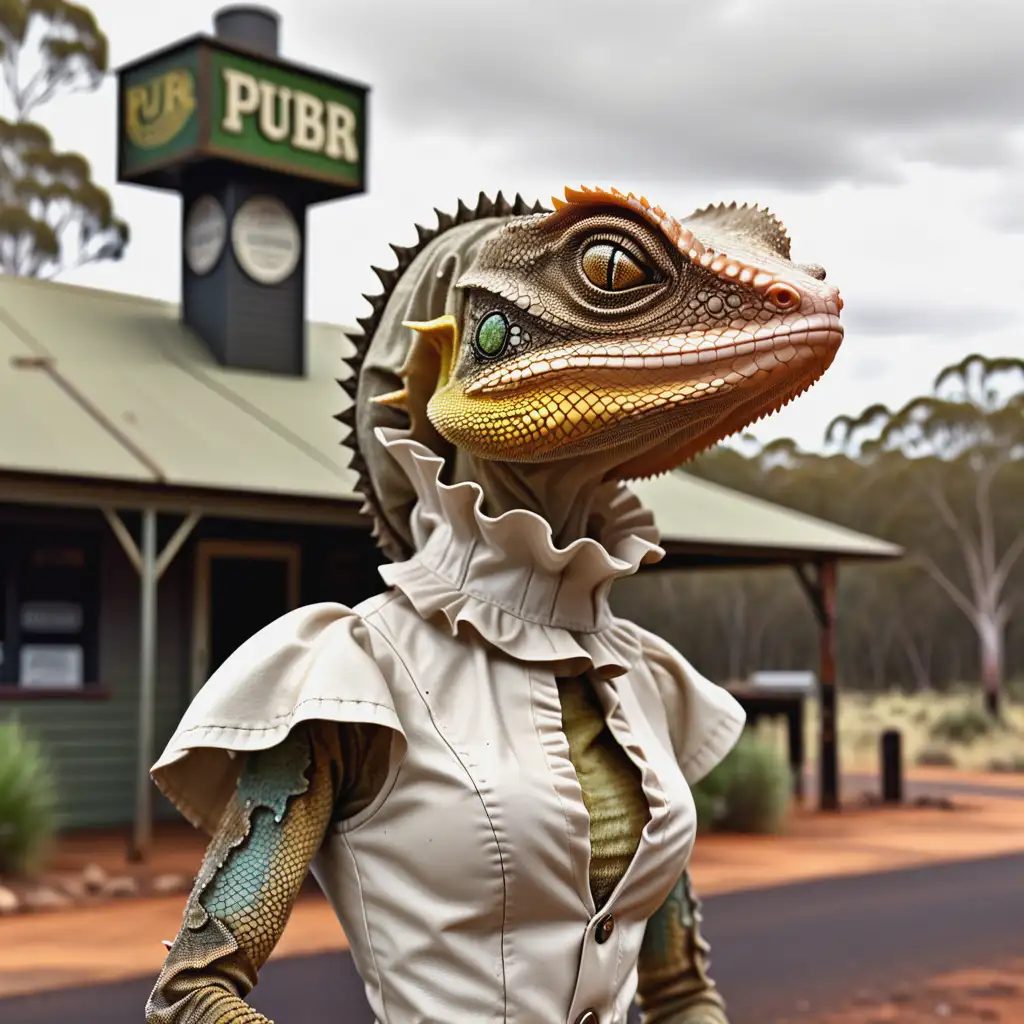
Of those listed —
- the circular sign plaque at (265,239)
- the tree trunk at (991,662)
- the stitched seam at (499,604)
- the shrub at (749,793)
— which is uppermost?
the circular sign plaque at (265,239)

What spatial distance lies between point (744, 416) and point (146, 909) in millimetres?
8301

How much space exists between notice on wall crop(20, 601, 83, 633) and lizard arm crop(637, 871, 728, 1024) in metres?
11.5

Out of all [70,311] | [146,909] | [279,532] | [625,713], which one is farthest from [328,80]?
[625,713]

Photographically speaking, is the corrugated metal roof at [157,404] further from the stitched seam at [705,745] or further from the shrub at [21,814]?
the stitched seam at [705,745]

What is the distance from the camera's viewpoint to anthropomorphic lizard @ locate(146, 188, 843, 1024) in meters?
1.86

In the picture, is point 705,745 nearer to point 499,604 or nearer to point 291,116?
point 499,604

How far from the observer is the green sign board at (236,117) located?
14.6m

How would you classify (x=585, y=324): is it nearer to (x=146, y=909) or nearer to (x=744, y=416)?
(x=744, y=416)

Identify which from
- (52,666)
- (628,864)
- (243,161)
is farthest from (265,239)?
(628,864)

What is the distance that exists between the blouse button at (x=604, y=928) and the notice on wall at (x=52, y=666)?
39.0 ft

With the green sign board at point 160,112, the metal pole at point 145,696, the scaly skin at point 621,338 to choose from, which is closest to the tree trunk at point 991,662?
the green sign board at point 160,112

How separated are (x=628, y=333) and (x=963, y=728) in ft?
96.5

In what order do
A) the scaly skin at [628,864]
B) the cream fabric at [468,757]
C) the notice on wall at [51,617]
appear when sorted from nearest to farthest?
the cream fabric at [468,757]
the scaly skin at [628,864]
the notice on wall at [51,617]

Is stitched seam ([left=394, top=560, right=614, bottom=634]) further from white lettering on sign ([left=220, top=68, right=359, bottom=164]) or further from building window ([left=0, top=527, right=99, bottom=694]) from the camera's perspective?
white lettering on sign ([left=220, top=68, right=359, bottom=164])
